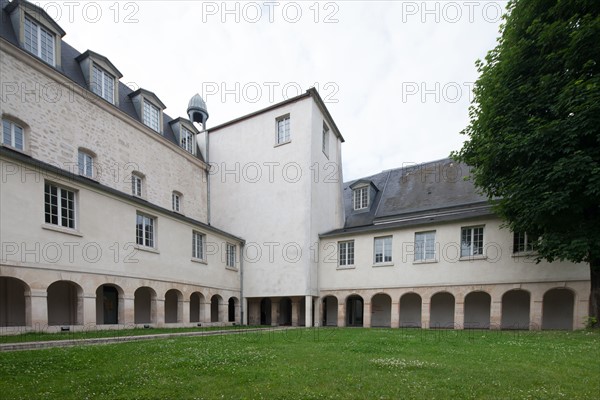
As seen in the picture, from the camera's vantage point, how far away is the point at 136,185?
1953cm

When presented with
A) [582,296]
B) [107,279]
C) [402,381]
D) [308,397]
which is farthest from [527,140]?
[107,279]

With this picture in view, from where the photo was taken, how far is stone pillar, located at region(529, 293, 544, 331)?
630 inches

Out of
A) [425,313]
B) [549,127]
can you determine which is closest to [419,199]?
[425,313]

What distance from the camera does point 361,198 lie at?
1028 inches

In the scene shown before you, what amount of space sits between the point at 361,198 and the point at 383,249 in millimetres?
6692

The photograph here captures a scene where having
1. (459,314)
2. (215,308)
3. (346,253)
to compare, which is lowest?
(215,308)

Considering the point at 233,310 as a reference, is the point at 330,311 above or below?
above

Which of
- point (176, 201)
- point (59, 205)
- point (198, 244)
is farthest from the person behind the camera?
point (176, 201)

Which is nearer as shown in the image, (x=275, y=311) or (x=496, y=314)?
(x=496, y=314)

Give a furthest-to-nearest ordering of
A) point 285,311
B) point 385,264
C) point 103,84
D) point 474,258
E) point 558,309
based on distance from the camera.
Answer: point 285,311 < point 385,264 < point 103,84 < point 474,258 < point 558,309

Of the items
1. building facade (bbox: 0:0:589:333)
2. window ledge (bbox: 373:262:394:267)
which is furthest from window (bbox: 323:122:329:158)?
window ledge (bbox: 373:262:394:267)

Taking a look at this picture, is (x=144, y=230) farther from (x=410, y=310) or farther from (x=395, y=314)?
(x=410, y=310)

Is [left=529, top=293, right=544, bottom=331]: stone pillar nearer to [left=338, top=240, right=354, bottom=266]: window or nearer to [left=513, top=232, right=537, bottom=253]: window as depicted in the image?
[left=513, top=232, right=537, bottom=253]: window

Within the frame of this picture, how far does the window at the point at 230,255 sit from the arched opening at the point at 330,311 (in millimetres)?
7049
